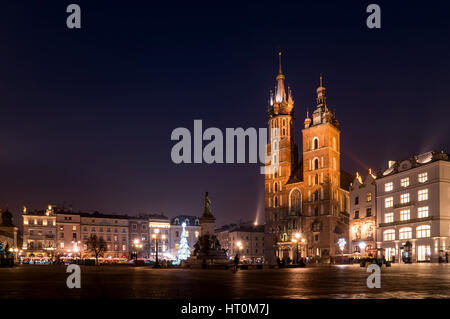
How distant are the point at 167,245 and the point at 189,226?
13859 mm

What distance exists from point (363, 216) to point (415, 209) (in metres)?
15.4

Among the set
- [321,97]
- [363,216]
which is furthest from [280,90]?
[363,216]

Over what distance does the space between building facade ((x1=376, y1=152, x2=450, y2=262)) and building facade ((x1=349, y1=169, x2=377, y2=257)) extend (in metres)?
2.78

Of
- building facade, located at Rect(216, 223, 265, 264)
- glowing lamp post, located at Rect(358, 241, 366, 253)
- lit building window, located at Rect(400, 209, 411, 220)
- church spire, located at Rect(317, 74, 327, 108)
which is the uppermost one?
church spire, located at Rect(317, 74, 327, 108)

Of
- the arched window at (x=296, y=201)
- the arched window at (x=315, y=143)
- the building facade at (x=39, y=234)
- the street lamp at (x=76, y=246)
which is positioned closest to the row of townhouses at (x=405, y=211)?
the arched window at (x=315, y=143)

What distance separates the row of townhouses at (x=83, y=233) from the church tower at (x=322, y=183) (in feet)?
143

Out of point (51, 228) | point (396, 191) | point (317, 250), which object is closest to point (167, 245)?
point (51, 228)

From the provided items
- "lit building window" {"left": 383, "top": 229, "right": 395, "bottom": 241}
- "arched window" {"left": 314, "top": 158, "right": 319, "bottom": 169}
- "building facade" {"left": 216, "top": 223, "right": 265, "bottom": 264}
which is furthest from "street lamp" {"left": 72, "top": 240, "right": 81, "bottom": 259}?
"lit building window" {"left": 383, "top": 229, "right": 395, "bottom": 241}

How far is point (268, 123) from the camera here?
121m

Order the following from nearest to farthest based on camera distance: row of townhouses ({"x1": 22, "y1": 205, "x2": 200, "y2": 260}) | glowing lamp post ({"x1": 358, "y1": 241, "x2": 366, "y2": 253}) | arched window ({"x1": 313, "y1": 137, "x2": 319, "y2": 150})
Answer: glowing lamp post ({"x1": 358, "y1": 241, "x2": 366, "y2": 253})
arched window ({"x1": 313, "y1": 137, "x2": 319, "y2": 150})
row of townhouses ({"x1": 22, "y1": 205, "x2": 200, "y2": 260})

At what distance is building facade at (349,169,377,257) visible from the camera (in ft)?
264

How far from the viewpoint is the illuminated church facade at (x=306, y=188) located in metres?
101

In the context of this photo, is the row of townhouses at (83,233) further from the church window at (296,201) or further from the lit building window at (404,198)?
the lit building window at (404,198)

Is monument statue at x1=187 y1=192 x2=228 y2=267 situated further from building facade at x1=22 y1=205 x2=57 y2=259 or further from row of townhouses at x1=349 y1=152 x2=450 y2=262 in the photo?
building facade at x1=22 y1=205 x2=57 y2=259
